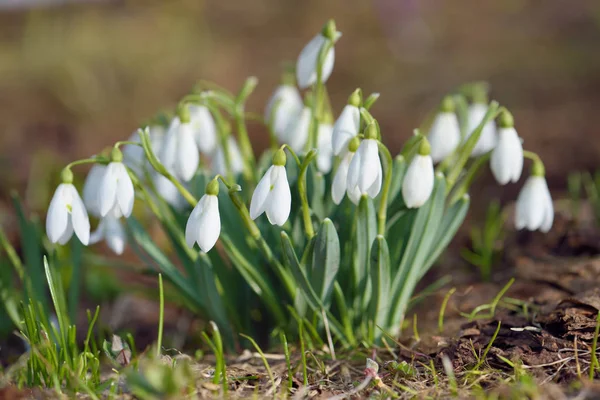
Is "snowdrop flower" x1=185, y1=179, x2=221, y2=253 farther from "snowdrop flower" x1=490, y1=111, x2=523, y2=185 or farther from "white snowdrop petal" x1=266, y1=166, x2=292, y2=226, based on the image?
"snowdrop flower" x1=490, y1=111, x2=523, y2=185

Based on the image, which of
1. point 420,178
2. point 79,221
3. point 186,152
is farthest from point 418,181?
point 79,221

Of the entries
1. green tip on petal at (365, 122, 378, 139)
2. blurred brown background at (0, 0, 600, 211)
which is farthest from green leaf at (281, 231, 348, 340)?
blurred brown background at (0, 0, 600, 211)

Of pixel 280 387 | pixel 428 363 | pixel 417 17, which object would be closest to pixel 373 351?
pixel 428 363

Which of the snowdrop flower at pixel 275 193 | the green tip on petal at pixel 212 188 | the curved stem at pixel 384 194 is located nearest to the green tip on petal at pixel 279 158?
the snowdrop flower at pixel 275 193

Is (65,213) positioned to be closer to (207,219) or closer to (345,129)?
(207,219)

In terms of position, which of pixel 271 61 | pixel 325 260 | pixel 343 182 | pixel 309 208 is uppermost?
pixel 271 61

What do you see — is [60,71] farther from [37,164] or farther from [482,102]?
[482,102]
